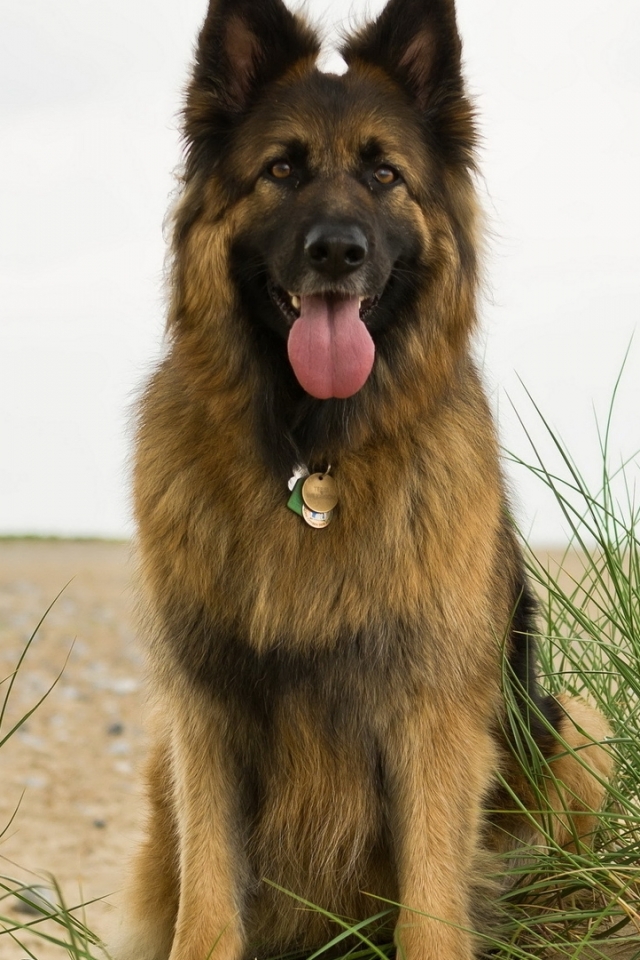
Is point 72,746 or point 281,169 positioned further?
point 72,746

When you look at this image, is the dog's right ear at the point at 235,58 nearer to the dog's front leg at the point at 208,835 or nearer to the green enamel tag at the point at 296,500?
the green enamel tag at the point at 296,500

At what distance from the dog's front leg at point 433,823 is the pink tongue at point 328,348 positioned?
98 cm

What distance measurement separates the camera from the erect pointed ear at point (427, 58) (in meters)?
3.46

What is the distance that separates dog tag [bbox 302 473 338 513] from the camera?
3.28 m

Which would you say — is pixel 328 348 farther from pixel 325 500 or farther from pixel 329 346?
pixel 325 500

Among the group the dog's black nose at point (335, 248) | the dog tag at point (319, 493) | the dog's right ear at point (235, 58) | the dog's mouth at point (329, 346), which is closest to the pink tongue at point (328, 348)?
the dog's mouth at point (329, 346)

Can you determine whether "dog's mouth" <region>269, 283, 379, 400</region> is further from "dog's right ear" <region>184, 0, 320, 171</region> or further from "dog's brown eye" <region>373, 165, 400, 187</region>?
"dog's right ear" <region>184, 0, 320, 171</region>

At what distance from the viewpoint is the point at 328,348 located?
318 cm

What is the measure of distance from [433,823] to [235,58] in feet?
7.91

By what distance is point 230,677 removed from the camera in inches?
129

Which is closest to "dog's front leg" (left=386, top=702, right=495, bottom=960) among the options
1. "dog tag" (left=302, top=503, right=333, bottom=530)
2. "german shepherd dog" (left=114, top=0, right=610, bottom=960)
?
"german shepherd dog" (left=114, top=0, right=610, bottom=960)

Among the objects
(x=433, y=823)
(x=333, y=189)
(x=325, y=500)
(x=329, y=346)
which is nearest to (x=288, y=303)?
(x=329, y=346)

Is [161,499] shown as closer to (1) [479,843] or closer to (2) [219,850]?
(2) [219,850]

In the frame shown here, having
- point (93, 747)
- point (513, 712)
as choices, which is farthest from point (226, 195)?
point (93, 747)
